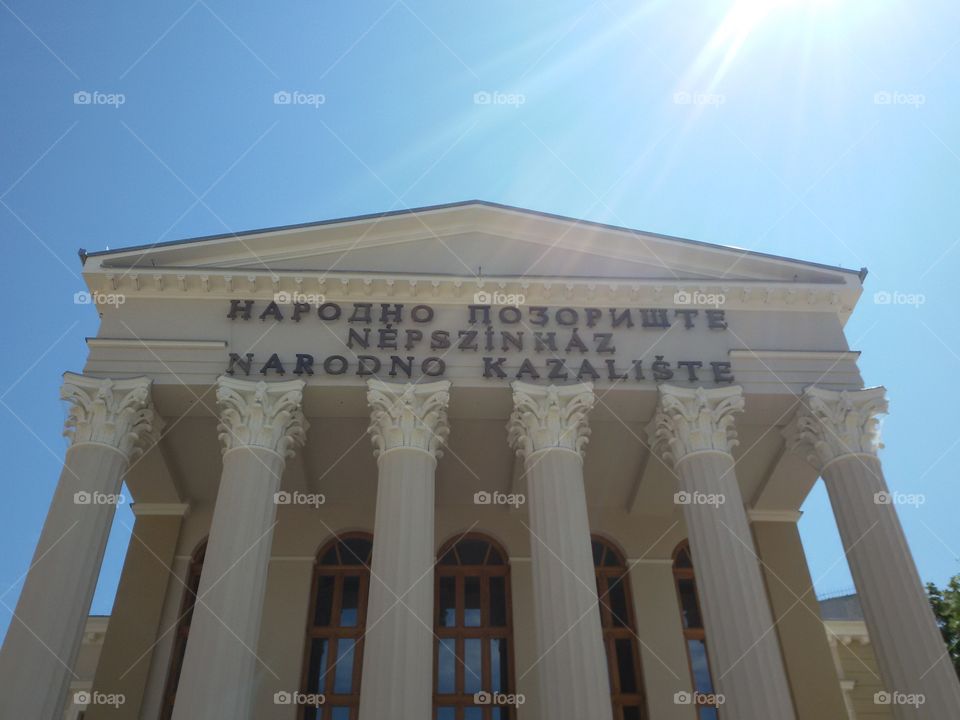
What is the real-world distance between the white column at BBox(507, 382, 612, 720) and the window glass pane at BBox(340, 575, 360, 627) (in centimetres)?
655

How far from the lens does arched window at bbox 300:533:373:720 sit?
20.5 metres

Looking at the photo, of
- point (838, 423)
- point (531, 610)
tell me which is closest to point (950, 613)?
point (838, 423)

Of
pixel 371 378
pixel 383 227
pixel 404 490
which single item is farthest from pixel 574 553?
pixel 383 227

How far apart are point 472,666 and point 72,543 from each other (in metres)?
9.92

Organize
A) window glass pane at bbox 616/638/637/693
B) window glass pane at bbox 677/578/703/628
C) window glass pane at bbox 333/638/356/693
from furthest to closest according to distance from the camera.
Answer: window glass pane at bbox 677/578/703/628
window glass pane at bbox 616/638/637/693
window glass pane at bbox 333/638/356/693

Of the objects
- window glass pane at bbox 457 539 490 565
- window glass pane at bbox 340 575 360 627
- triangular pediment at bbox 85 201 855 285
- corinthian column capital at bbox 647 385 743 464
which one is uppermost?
triangular pediment at bbox 85 201 855 285

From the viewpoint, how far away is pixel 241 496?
17.4 m

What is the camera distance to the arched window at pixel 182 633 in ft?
66.6

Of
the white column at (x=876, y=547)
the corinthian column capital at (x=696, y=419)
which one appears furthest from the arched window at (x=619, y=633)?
the white column at (x=876, y=547)

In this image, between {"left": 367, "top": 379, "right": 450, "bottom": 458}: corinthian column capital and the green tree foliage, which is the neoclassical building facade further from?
the green tree foliage

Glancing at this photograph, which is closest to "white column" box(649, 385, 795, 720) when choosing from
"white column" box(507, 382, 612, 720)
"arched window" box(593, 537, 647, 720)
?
"white column" box(507, 382, 612, 720)

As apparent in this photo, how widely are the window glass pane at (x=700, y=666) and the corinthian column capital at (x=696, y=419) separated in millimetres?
5790

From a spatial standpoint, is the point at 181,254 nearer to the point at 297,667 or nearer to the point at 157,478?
the point at 157,478

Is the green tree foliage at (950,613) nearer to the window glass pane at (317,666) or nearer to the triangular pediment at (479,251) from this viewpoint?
the triangular pediment at (479,251)
